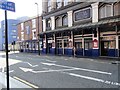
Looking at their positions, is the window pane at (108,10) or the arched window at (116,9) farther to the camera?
the window pane at (108,10)

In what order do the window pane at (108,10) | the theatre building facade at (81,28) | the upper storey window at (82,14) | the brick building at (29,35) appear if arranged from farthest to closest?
the brick building at (29,35)
the upper storey window at (82,14)
the window pane at (108,10)
the theatre building facade at (81,28)

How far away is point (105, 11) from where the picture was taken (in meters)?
30.8

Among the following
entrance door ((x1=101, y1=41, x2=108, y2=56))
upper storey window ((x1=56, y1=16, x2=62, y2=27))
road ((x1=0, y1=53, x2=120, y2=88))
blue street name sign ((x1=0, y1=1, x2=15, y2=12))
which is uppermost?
upper storey window ((x1=56, y1=16, x2=62, y2=27))

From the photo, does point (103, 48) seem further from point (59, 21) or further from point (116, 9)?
point (59, 21)

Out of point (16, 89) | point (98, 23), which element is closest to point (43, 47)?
point (98, 23)

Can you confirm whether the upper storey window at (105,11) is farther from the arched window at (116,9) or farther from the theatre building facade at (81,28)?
the arched window at (116,9)

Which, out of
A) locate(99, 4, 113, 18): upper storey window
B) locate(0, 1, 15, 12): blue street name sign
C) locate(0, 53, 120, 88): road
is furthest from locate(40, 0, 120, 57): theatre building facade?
locate(0, 1, 15, 12): blue street name sign

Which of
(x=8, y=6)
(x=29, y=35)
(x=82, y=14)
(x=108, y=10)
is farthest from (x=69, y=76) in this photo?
(x=29, y=35)

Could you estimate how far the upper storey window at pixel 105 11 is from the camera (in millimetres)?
30016

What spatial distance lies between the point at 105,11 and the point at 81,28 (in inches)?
175

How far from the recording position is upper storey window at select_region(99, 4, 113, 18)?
30016 mm

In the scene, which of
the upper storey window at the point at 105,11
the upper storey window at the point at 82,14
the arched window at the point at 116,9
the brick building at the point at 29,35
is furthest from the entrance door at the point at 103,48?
the brick building at the point at 29,35

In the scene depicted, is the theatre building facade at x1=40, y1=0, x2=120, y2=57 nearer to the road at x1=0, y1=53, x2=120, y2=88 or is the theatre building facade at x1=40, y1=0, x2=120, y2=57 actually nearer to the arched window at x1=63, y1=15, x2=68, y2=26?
the arched window at x1=63, y1=15, x2=68, y2=26

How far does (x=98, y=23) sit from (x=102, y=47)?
11.3 feet
